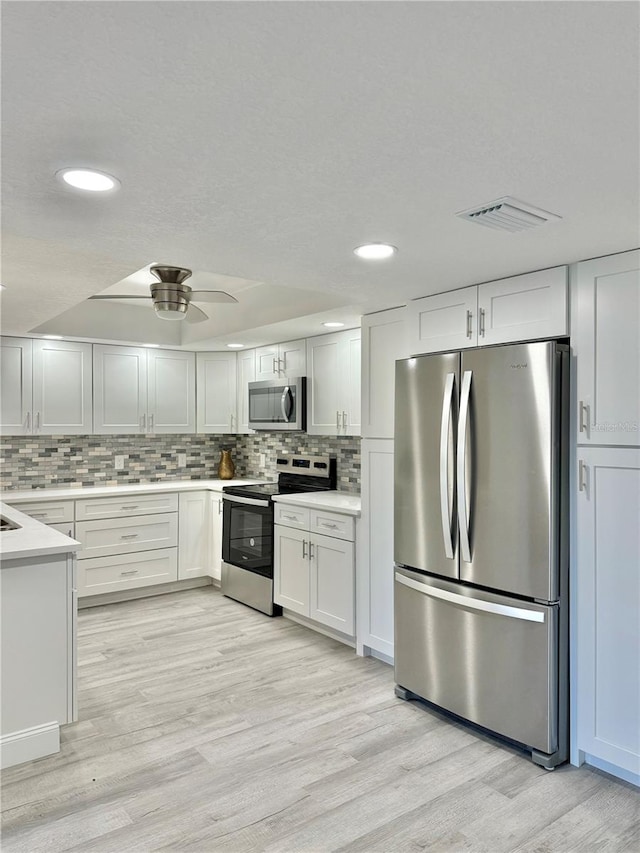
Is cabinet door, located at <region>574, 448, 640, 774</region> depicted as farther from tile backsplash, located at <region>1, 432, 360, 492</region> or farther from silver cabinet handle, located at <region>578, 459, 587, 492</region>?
tile backsplash, located at <region>1, 432, 360, 492</region>

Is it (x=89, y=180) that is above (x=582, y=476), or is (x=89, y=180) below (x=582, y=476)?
above

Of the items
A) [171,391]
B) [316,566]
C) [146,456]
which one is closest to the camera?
[316,566]

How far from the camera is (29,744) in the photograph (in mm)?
2619

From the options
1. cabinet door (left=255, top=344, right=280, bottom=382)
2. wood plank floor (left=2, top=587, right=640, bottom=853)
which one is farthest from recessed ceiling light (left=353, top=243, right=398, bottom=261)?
cabinet door (left=255, top=344, right=280, bottom=382)

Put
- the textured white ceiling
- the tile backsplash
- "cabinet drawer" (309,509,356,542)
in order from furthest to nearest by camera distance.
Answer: the tile backsplash, "cabinet drawer" (309,509,356,542), the textured white ceiling

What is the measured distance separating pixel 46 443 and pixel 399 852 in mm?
4283

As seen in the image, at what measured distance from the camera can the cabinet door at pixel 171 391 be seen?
548 cm

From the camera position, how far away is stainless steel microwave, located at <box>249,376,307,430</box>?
4719mm

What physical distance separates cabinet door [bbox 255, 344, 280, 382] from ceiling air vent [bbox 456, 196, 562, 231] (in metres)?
3.22

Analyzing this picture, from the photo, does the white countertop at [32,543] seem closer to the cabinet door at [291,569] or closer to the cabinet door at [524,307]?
the cabinet door at [291,569]

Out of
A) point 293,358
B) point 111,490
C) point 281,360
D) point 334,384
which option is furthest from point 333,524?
point 111,490

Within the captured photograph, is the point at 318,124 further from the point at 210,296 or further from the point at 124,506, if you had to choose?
the point at 124,506

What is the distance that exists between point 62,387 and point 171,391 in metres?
0.98

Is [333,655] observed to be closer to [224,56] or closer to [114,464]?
[114,464]
